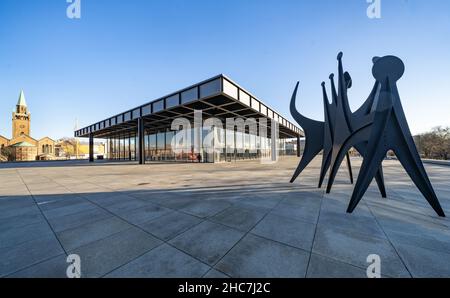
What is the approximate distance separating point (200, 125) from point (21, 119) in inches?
3820

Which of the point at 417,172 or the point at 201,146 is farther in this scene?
the point at 201,146

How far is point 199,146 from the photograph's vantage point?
90.9 ft

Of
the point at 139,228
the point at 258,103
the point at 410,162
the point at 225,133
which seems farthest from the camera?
the point at 225,133

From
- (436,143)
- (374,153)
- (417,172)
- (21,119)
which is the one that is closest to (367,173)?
(374,153)

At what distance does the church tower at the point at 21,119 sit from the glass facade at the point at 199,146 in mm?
65197

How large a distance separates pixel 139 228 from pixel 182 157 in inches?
1095

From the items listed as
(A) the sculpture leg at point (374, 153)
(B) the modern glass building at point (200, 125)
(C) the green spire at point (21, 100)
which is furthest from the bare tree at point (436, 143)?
(C) the green spire at point (21, 100)

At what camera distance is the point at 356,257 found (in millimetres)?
2646

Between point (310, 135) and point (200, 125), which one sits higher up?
point (200, 125)

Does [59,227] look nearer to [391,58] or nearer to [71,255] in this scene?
[71,255]

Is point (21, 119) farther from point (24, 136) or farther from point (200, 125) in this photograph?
point (200, 125)

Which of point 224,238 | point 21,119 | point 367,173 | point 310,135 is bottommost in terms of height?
point 224,238

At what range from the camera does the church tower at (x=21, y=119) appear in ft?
235
